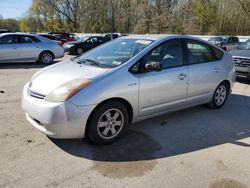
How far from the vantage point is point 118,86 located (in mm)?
3857

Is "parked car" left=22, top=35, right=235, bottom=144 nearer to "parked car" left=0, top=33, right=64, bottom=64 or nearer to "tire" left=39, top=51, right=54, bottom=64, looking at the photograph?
"parked car" left=0, top=33, right=64, bottom=64

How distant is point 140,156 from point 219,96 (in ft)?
9.76

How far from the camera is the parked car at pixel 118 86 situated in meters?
3.57

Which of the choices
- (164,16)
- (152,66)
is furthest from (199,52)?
(164,16)

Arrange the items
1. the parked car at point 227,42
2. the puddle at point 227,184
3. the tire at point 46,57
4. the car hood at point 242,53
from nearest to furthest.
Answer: the puddle at point 227,184, the car hood at point 242,53, the tire at point 46,57, the parked car at point 227,42

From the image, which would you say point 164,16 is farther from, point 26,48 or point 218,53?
point 218,53

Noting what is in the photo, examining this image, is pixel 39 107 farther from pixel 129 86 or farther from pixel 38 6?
pixel 38 6

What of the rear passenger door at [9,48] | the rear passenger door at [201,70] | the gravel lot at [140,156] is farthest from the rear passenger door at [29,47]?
the rear passenger door at [201,70]

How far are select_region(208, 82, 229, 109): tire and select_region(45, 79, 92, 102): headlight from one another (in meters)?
3.17

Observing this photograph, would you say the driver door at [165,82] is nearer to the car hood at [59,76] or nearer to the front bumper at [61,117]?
the car hood at [59,76]

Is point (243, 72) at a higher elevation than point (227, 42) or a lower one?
lower

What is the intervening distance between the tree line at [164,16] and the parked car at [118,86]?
32.2 metres

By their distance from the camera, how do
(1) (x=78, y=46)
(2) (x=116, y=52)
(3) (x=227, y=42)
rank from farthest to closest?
(3) (x=227, y=42) → (1) (x=78, y=46) → (2) (x=116, y=52)

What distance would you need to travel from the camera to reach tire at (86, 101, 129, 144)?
375 centimetres
